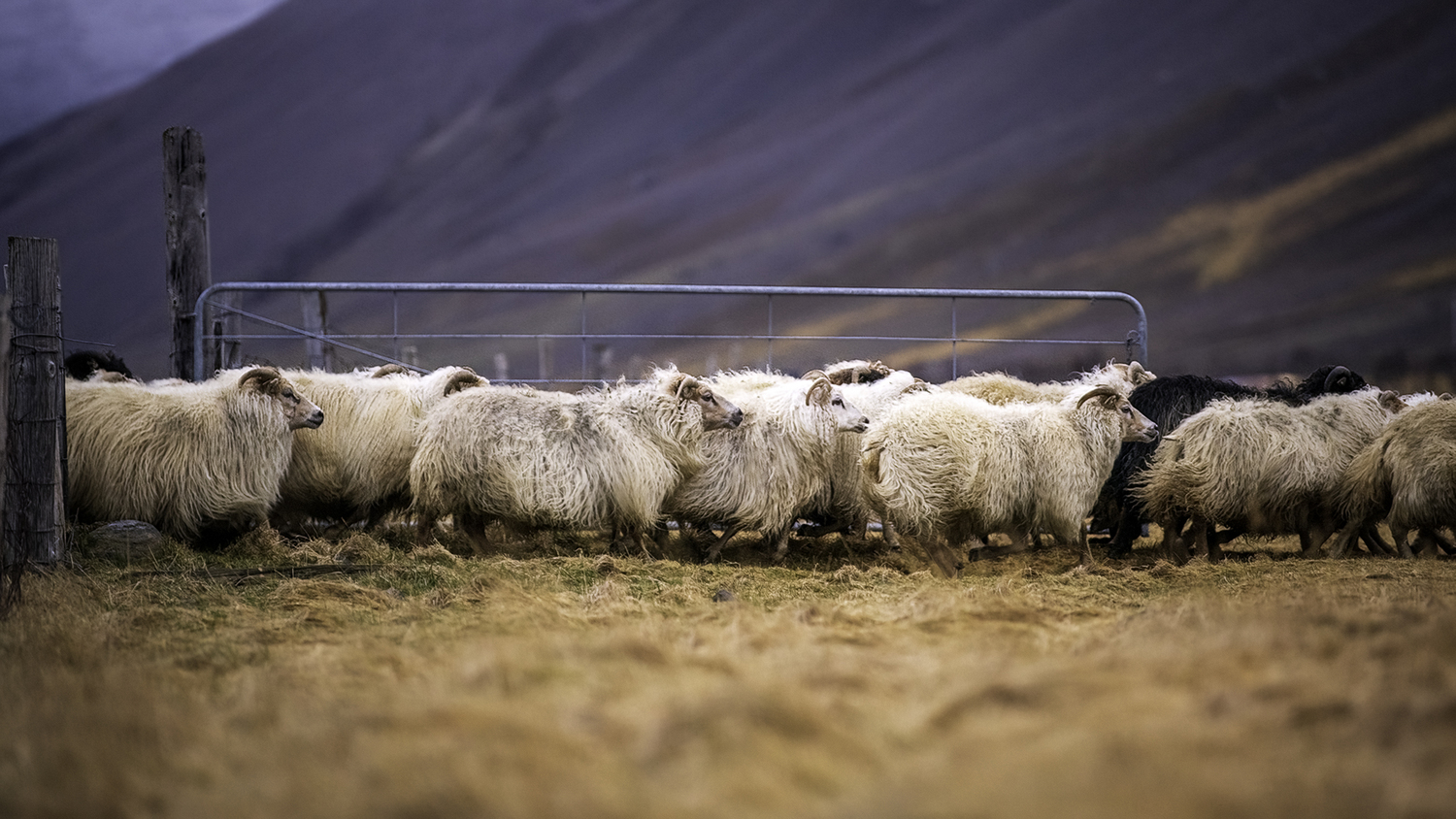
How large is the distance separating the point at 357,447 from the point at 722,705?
5.81 metres

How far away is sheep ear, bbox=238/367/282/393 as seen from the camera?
7.43 meters

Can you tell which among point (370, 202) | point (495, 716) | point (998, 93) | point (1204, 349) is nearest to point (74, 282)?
point (370, 202)

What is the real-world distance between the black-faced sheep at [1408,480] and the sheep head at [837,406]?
12.0ft

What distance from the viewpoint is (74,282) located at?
86.0 meters

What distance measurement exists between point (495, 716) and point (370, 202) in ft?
401

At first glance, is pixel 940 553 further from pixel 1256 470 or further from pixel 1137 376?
pixel 1137 376

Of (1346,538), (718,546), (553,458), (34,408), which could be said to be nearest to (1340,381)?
(1346,538)

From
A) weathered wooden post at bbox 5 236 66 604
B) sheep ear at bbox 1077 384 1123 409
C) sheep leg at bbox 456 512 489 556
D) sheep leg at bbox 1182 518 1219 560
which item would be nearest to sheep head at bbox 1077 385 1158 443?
sheep ear at bbox 1077 384 1123 409

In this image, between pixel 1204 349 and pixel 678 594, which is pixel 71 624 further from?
pixel 1204 349

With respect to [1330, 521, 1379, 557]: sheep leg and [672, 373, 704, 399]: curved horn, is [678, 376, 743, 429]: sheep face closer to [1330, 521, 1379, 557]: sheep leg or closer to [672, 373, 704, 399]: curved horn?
[672, 373, 704, 399]: curved horn

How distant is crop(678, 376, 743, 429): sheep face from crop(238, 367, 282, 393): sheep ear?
3.00m

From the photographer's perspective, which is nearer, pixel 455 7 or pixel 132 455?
pixel 132 455

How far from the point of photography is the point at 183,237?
9492 mm

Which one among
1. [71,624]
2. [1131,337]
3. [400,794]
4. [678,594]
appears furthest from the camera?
[1131,337]
